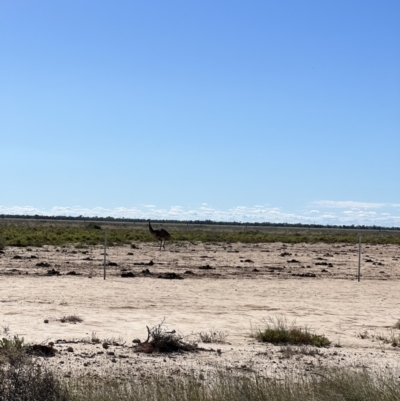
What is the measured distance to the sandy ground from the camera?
11.6 meters

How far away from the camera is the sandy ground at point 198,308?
1160cm

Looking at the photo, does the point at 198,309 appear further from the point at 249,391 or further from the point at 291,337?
the point at 249,391

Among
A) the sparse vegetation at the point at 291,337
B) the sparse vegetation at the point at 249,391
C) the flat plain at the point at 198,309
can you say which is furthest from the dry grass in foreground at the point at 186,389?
the sparse vegetation at the point at 291,337

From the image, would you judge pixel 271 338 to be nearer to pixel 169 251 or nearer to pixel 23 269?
pixel 23 269

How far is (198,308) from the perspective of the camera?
18.2m

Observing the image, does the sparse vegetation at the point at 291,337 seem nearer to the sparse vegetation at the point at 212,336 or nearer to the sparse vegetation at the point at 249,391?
the sparse vegetation at the point at 212,336

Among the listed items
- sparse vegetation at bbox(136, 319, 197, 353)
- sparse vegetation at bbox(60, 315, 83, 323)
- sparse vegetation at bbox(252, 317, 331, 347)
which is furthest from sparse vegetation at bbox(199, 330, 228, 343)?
sparse vegetation at bbox(60, 315, 83, 323)

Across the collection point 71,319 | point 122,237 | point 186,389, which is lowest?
point 71,319

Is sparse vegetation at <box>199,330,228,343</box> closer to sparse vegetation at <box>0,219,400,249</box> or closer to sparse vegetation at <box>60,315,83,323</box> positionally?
sparse vegetation at <box>60,315,83,323</box>

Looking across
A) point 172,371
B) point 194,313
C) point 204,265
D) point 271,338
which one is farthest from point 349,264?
point 172,371

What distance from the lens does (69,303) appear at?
18.4 meters

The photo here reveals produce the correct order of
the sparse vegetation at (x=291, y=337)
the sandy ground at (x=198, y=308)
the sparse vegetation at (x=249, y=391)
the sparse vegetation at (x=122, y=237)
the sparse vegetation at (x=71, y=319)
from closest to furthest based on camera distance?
the sparse vegetation at (x=249, y=391)
the sandy ground at (x=198, y=308)
the sparse vegetation at (x=291, y=337)
the sparse vegetation at (x=71, y=319)
the sparse vegetation at (x=122, y=237)

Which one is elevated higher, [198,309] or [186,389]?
[186,389]

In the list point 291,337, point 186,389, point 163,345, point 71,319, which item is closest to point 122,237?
point 71,319
